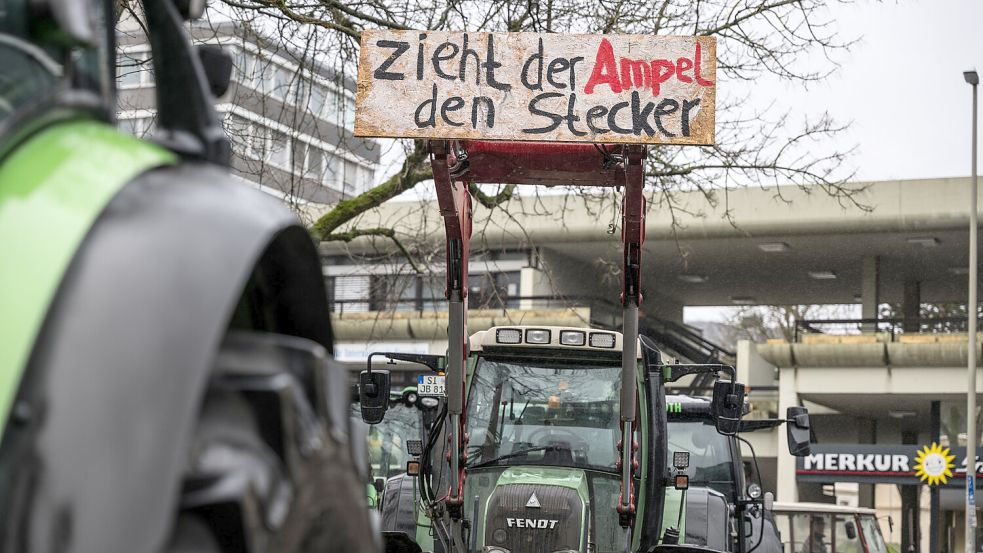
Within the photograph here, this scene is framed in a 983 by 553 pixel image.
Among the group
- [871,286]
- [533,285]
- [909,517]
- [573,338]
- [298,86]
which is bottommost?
[909,517]

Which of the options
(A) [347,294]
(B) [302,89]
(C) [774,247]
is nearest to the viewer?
(B) [302,89]

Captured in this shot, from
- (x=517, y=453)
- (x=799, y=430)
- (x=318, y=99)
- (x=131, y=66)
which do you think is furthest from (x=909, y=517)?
(x=131, y=66)

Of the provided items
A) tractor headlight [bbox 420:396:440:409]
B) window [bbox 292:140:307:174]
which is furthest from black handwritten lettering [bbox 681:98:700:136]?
window [bbox 292:140:307:174]

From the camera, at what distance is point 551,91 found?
6.38 metres

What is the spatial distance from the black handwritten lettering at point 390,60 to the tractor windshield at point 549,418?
3308 millimetres

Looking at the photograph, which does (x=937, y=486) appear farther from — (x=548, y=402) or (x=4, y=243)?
(x=4, y=243)

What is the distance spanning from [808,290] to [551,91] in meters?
35.6

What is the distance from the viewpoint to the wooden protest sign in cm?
639

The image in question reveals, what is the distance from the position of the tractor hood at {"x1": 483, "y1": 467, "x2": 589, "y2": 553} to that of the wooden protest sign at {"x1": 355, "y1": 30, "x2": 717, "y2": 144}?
306 centimetres

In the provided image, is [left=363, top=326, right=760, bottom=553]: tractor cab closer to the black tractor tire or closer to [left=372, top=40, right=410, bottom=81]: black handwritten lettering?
[left=372, top=40, right=410, bottom=81]: black handwritten lettering

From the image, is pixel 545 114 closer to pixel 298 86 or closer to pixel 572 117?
pixel 572 117

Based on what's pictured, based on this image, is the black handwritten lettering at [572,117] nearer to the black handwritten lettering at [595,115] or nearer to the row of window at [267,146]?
the black handwritten lettering at [595,115]

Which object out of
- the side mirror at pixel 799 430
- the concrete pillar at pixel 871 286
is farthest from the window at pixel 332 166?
the concrete pillar at pixel 871 286

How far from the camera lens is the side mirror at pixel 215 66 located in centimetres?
311
